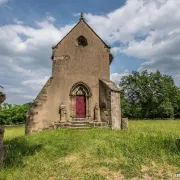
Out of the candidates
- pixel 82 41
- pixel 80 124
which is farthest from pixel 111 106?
pixel 82 41

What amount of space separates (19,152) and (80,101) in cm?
824

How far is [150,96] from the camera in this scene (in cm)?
4900

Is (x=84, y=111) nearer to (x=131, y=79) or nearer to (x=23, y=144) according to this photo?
(x=23, y=144)

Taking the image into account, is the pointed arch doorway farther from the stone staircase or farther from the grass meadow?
the grass meadow

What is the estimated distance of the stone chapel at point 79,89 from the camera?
14623 mm

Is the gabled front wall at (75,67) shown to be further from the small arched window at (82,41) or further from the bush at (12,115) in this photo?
the bush at (12,115)

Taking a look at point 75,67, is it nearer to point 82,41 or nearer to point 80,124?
point 82,41

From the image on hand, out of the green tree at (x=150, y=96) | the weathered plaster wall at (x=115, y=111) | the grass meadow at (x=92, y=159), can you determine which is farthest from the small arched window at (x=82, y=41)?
the green tree at (x=150, y=96)

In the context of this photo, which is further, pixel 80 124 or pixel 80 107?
pixel 80 107

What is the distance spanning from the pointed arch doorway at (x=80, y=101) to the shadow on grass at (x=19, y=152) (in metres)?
A: 5.86

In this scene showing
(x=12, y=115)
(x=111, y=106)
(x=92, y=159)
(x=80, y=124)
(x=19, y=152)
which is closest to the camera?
(x=92, y=159)

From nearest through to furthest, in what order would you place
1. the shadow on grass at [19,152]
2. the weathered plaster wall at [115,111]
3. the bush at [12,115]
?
the shadow on grass at [19,152], the weathered plaster wall at [115,111], the bush at [12,115]

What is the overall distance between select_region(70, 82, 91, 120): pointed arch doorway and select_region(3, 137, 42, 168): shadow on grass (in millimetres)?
5861

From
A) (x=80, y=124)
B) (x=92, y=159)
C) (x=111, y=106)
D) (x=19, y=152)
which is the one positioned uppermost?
(x=111, y=106)
